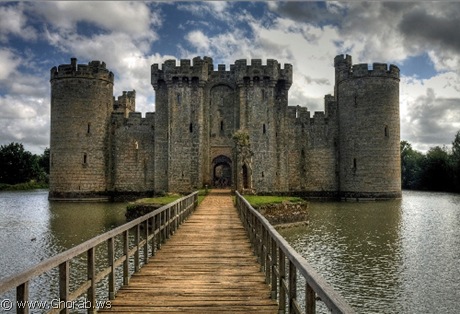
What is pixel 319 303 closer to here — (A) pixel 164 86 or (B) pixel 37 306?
(B) pixel 37 306

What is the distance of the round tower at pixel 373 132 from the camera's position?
3778 centimetres

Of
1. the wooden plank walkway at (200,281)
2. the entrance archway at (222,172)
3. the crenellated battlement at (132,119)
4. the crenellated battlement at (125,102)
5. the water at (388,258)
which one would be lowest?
the water at (388,258)

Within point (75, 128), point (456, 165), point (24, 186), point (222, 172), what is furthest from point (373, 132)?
point (24, 186)

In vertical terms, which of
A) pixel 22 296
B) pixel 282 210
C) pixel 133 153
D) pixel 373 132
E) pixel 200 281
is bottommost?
pixel 200 281

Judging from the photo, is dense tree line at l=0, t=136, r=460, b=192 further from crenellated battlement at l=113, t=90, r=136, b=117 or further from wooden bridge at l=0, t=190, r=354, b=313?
wooden bridge at l=0, t=190, r=354, b=313

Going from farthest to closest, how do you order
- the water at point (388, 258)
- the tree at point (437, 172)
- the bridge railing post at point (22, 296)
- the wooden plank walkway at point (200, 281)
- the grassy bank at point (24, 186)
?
1. the grassy bank at point (24, 186)
2. the tree at point (437, 172)
3. the water at point (388, 258)
4. the wooden plank walkway at point (200, 281)
5. the bridge railing post at point (22, 296)

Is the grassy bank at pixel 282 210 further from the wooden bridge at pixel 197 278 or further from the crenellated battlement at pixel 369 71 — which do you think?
the crenellated battlement at pixel 369 71

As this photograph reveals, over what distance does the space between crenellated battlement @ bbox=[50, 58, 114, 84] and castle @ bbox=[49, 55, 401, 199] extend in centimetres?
8

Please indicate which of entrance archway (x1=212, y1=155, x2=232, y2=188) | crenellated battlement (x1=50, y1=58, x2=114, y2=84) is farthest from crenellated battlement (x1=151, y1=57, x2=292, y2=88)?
entrance archway (x1=212, y1=155, x2=232, y2=188)

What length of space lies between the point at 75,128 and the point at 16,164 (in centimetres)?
4037

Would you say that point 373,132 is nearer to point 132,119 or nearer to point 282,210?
point 282,210

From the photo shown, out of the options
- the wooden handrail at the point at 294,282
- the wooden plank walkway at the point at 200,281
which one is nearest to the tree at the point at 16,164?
the wooden plank walkway at the point at 200,281

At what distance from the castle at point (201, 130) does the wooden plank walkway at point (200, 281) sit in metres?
25.8

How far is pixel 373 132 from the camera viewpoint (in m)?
37.9
